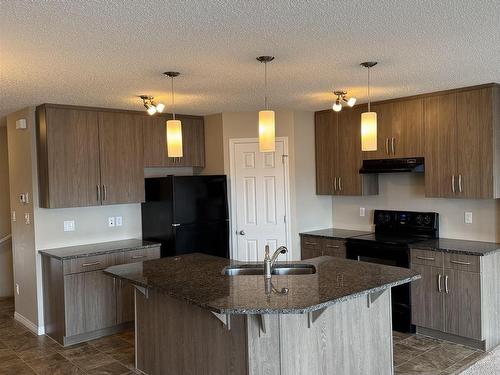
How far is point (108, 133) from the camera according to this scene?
16.4 feet

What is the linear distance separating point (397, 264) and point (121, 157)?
10.1 feet

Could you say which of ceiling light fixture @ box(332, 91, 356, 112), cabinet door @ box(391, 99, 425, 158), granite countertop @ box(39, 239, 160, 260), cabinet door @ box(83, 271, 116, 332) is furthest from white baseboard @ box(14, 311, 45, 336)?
cabinet door @ box(391, 99, 425, 158)

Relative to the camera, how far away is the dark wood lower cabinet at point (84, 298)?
4.44 metres

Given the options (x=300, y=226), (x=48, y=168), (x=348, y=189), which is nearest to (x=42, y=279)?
(x=48, y=168)

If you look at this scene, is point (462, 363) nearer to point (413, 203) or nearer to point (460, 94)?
point (413, 203)

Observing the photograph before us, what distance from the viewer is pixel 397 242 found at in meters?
4.58

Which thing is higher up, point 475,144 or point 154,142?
point 154,142

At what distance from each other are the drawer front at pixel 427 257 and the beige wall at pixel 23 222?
379cm

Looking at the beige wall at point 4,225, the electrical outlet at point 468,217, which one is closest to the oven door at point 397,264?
the electrical outlet at point 468,217

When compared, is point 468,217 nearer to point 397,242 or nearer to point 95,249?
point 397,242

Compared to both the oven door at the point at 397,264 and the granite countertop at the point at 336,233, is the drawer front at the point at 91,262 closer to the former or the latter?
the granite countertop at the point at 336,233

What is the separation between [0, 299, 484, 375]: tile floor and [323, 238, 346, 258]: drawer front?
0.99 meters

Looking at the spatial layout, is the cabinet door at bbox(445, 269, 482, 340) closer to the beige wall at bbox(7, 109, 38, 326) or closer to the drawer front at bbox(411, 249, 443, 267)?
the drawer front at bbox(411, 249, 443, 267)

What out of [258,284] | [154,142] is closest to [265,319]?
[258,284]
